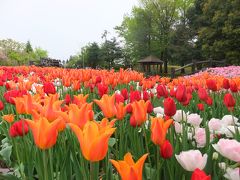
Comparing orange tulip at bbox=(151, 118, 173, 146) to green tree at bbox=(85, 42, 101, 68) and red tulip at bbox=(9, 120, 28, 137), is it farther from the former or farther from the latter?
green tree at bbox=(85, 42, 101, 68)

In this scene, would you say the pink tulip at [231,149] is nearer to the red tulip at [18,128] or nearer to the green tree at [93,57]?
the red tulip at [18,128]

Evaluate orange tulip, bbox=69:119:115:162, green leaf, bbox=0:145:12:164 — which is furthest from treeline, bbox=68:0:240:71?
orange tulip, bbox=69:119:115:162

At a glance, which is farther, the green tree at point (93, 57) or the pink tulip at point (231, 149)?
the green tree at point (93, 57)

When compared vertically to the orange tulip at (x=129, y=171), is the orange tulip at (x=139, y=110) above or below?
above

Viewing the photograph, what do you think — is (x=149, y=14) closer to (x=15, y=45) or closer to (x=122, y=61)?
(x=122, y=61)

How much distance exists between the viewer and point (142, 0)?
47.9m

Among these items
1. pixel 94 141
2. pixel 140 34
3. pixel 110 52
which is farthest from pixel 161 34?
pixel 94 141

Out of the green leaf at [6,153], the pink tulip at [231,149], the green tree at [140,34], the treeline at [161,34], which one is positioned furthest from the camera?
the green tree at [140,34]

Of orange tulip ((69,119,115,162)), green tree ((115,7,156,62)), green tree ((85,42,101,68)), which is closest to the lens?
orange tulip ((69,119,115,162))

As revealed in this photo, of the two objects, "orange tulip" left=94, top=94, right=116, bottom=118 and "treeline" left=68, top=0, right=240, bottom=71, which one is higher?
"treeline" left=68, top=0, right=240, bottom=71

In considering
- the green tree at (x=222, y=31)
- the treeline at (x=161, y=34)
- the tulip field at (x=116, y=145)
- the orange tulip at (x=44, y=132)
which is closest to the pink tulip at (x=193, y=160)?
the tulip field at (x=116, y=145)

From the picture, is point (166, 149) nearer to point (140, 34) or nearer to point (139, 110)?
point (139, 110)

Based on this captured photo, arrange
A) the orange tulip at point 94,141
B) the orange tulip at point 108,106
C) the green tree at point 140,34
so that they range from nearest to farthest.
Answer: the orange tulip at point 94,141
the orange tulip at point 108,106
the green tree at point 140,34

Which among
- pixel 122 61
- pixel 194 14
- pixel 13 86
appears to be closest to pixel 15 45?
pixel 122 61
